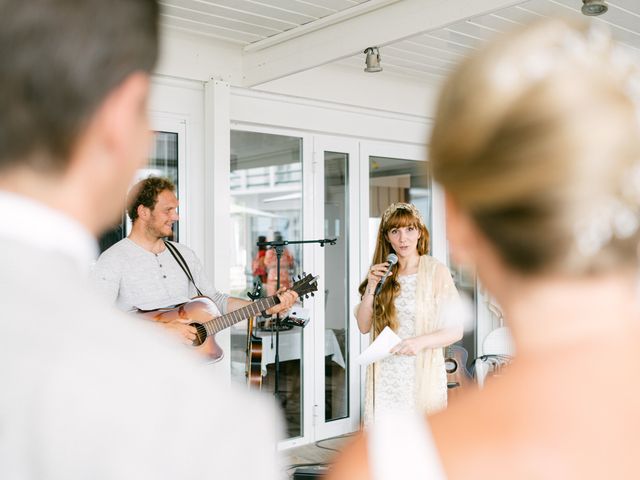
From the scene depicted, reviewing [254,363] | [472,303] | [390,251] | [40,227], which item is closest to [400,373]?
[390,251]

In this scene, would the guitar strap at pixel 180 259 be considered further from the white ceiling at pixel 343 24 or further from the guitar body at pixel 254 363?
the white ceiling at pixel 343 24

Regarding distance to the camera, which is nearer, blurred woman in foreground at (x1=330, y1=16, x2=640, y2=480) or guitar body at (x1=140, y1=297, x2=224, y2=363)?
blurred woman in foreground at (x1=330, y1=16, x2=640, y2=480)

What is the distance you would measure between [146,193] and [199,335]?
82 centimetres

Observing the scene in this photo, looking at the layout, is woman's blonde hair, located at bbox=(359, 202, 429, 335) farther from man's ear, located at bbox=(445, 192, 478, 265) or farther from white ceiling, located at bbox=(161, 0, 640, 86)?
man's ear, located at bbox=(445, 192, 478, 265)

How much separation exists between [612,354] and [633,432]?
2.5 inches

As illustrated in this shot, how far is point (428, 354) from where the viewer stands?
3.16 meters

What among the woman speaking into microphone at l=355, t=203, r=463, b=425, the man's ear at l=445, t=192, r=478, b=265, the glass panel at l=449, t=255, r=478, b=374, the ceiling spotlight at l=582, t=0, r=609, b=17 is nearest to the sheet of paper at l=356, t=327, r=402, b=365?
the woman speaking into microphone at l=355, t=203, r=463, b=425

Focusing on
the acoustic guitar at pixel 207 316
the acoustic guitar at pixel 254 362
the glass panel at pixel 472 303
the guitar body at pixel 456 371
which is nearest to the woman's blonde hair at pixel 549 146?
the acoustic guitar at pixel 207 316

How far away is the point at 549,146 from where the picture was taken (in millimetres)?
550

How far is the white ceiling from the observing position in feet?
11.0

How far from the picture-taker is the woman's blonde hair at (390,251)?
10.7 ft

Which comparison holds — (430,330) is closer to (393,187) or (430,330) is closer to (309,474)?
(309,474)

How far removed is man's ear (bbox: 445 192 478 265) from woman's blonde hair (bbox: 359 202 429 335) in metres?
2.61

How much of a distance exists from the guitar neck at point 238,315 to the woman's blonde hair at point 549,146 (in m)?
3.29
